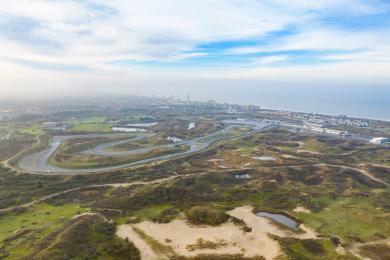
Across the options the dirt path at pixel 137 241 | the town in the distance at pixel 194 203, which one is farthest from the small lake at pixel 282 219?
the dirt path at pixel 137 241

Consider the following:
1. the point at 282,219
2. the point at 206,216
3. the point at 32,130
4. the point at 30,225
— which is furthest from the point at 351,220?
the point at 32,130

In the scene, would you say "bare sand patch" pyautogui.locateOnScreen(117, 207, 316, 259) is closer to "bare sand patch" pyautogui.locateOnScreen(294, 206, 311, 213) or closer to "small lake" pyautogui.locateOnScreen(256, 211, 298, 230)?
"small lake" pyautogui.locateOnScreen(256, 211, 298, 230)

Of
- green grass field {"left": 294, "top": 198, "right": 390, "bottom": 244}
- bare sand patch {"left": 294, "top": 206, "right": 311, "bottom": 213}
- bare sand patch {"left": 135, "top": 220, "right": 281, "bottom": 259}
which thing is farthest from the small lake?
bare sand patch {"left": 135, "top": 220, "right": 281, "bottom": 259}

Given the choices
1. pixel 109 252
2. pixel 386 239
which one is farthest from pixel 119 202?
pixel 386 239

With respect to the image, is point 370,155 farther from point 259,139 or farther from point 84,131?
point 84,131

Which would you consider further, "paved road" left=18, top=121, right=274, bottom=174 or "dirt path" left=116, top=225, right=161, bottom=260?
"paved road" left=18, top=121, right=274, bottom=174

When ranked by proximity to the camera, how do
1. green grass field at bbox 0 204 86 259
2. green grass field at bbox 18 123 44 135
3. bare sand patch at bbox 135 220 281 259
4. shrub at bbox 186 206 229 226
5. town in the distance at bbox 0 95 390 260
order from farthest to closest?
green grass field at bbox 18 123 44 135 → shrub at bbox 186 206 229 226 → town in the distance at bbox 0 95 390 260 → bare sand patch at bbox 135 220 281 259 → green grass field at bbox 0 204 86 259

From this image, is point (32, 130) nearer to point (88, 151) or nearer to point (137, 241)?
point (88, 151)

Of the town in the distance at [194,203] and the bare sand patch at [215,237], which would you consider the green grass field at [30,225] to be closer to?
the town in the distance at [194,203]
